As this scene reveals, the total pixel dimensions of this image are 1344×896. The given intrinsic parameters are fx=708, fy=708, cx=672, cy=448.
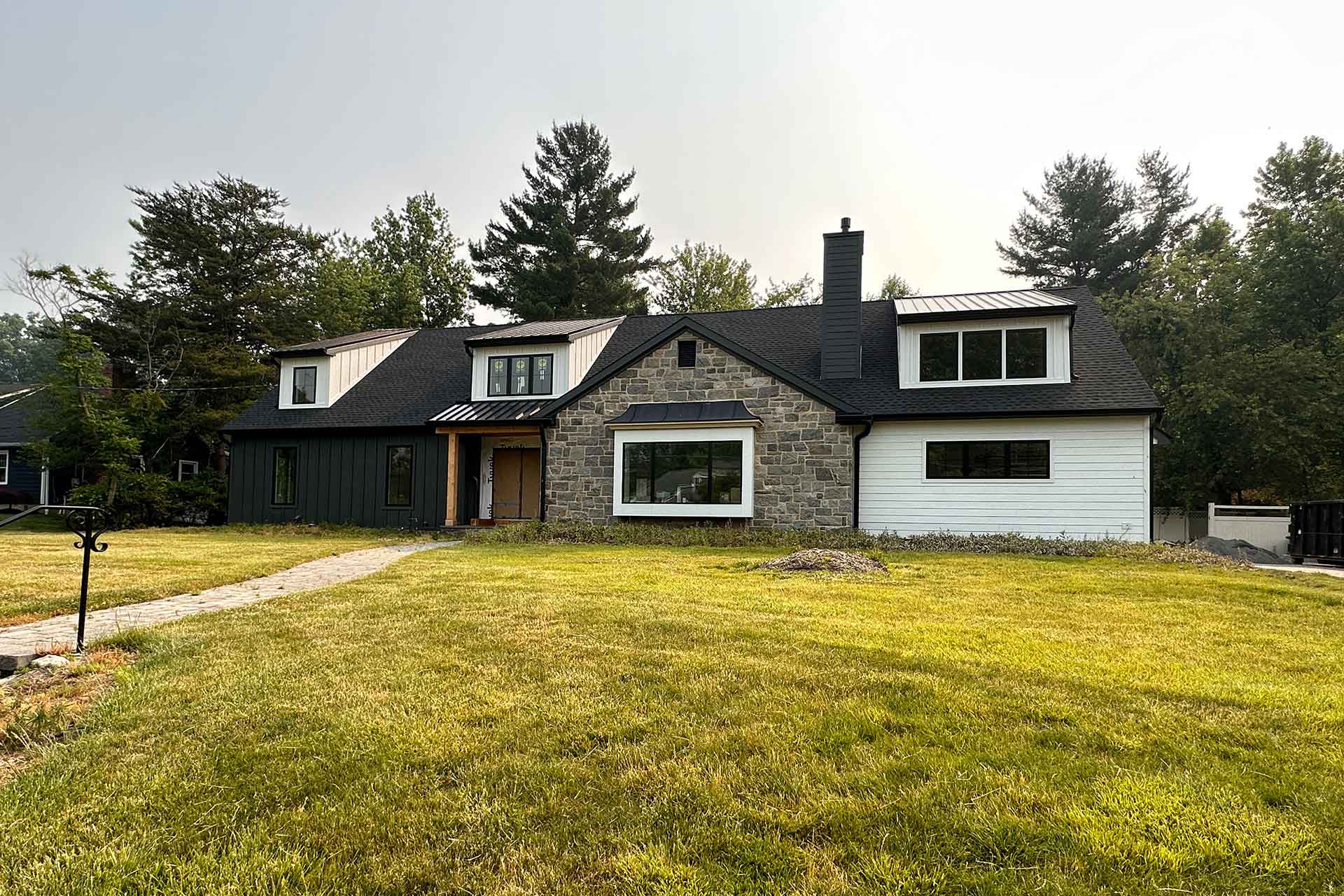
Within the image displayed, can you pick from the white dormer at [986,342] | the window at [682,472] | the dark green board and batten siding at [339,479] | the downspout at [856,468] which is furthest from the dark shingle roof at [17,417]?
the white dormer at [986,342]

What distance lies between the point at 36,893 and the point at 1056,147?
3944 cm

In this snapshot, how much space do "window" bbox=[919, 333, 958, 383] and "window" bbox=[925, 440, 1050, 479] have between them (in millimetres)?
1590

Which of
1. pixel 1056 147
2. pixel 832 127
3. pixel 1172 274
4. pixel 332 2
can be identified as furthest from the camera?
pixel 1056 147

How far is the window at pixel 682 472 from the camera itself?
14945mm

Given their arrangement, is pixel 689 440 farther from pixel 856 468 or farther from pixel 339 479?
pixel 339 479

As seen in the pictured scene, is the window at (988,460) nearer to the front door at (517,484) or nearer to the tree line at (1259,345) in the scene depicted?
the tree line at (1259,345)

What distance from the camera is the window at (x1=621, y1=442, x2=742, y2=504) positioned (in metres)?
14.9

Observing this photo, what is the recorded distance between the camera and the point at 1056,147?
32.7 m

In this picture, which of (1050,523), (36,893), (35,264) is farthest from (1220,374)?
(35,264)

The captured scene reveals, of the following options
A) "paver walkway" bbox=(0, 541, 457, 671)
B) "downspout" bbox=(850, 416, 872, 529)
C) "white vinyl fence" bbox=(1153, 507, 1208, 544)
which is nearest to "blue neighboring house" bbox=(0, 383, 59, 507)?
"paver walkway" bbox=(0, 541, 457, 671)

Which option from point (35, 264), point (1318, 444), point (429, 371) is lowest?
point (1318, 444)

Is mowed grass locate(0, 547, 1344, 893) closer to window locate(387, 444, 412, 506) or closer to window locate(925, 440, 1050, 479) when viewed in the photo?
window locate(925, 440, 1050, 479)

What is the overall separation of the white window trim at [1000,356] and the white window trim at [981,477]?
1.26 m

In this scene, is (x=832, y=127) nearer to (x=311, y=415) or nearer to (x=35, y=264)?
(x=311, y=415)
